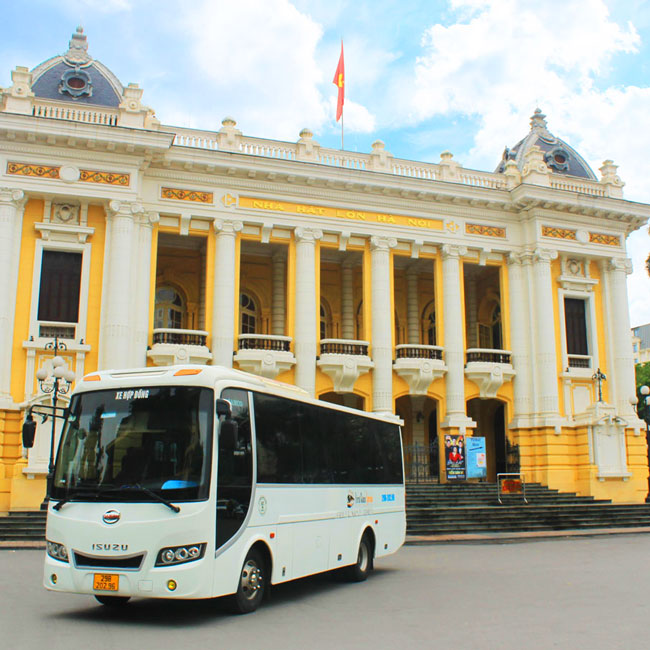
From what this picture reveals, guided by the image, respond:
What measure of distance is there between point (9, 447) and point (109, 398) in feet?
50.2

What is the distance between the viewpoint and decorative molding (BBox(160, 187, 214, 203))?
25812mm

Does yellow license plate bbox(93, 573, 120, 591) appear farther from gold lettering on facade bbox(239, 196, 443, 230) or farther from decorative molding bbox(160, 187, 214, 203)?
gold lettering on facade bbox(239, 196, 443, 230)

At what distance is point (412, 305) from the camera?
3250 cm

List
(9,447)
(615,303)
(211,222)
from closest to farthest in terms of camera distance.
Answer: (9,447) < (211,222) < (615,303)

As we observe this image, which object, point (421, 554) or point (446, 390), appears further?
point (446, 390)

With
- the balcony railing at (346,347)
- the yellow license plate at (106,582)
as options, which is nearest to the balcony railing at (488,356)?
the balcony railing at (346,347)

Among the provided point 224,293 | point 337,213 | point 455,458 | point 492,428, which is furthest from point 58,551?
point 492,428

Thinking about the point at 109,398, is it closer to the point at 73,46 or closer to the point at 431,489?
the point at 431,489

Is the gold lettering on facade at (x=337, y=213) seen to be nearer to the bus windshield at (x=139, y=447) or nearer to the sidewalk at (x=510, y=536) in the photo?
the sidewalk at (x=510, y=536)

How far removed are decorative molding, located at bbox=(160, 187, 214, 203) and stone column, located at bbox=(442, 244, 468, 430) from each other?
9259 mm

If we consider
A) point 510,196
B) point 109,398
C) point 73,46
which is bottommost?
point 109,398

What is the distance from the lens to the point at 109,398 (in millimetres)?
9250

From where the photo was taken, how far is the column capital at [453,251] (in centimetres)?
2880

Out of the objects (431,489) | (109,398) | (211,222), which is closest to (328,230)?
(211,222)
